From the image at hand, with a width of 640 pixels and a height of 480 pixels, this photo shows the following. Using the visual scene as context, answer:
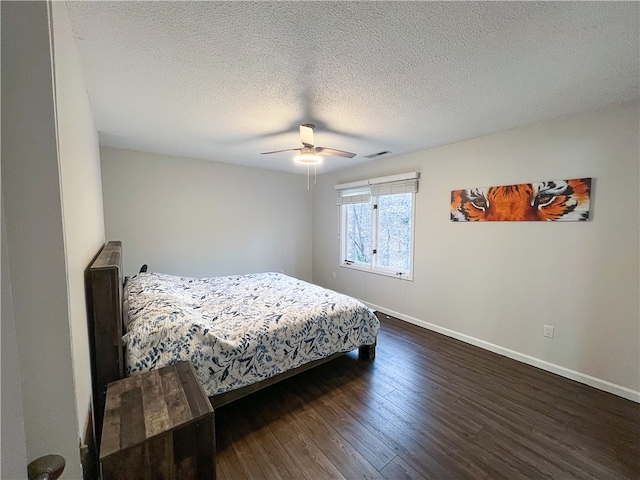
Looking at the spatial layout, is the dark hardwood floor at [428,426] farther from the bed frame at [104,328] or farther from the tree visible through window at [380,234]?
the tree visible through window at [380,234]

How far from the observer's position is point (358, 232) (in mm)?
4484

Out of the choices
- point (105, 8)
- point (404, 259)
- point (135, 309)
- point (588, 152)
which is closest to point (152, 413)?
point (135, 309)

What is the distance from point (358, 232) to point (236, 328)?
2.91 metres

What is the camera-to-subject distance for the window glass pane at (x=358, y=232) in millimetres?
4309

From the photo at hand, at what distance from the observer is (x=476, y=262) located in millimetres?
3006

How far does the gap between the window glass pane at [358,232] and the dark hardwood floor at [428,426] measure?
6.84 feet

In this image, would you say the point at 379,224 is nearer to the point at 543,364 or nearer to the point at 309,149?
the point at 309,149

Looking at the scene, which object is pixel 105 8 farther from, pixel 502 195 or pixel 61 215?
pixel 502 195

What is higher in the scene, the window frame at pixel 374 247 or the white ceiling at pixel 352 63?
the white ceiling at pixel 352 63

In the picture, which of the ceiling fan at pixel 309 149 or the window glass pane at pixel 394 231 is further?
the window glass pane at pixel 394 231

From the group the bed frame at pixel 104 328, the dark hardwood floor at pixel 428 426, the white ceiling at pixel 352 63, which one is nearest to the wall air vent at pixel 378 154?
the white ceiling at pixel 352 63

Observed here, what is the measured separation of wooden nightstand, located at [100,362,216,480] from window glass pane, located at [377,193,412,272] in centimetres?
311

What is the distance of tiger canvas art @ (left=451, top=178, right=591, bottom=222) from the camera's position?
2297mm

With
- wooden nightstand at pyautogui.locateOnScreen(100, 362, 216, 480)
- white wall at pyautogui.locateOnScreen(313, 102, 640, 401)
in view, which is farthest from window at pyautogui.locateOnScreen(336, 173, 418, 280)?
wooden nightstand at pyautogui.locateOnScreen(100, 362, 216, 480)
